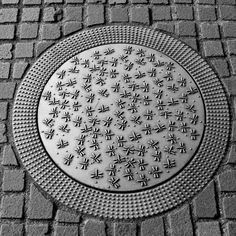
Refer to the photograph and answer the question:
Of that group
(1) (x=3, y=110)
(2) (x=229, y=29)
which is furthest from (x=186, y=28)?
(1) (x=3, y=110)

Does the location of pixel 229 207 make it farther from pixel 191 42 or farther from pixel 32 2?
pixel 32 2

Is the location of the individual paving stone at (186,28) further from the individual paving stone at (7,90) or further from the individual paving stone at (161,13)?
the individual paving stone at (7,90)

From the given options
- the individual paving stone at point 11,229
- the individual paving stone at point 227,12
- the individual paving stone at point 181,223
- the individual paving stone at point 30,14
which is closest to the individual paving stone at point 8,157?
the individual paving stone at point 11,229

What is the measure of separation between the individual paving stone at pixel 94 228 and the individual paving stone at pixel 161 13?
6.26 ft

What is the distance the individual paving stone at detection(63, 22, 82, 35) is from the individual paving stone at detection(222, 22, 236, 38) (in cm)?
128

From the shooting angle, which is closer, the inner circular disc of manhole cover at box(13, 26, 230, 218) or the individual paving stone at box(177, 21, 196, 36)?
the inner circular disc of manhole cover at box(13, 26, 230, 218)

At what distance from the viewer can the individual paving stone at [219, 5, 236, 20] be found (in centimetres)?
350

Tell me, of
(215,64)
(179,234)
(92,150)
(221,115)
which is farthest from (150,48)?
(179,234)

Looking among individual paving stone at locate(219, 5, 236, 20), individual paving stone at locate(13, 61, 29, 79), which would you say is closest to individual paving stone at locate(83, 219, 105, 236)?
individual paving stone at locate(13, 61, 29, 79)

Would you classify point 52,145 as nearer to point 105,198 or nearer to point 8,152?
point 8,152

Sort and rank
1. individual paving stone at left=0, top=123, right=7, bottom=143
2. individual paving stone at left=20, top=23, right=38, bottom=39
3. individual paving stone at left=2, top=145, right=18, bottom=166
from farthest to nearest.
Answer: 1. individual paving stone at left=20, top=23, right=38, bottom=39
2. individual paving stone at left=0, top=123, right=7, bottom=143
3. individual paving stone at left=2, top=145, right=18, bottom=166

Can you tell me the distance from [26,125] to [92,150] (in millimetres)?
554

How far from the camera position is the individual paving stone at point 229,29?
3381mm

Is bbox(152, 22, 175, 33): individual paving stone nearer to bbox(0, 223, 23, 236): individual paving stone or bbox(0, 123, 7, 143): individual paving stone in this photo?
bbox(0, 123, 7, 143): individual paving stone
